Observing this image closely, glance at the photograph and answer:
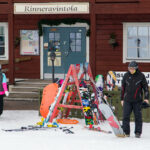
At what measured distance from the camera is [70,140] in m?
7.98

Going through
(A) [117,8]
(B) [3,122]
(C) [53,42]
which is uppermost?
(A) [117,8]

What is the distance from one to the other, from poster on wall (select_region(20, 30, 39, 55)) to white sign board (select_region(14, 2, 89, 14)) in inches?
98.0

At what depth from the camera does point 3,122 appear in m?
10.2

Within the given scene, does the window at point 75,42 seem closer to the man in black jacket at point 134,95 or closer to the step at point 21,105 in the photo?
the step at point 21,105

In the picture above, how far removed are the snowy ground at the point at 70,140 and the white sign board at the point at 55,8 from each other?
484 cm

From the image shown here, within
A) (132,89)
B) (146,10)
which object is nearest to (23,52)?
(146,10)

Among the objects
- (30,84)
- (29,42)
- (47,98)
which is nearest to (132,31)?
(29,42)

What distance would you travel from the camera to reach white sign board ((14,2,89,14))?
13262 mm

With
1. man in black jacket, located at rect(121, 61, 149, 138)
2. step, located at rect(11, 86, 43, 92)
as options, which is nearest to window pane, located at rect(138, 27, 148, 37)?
step, located at rect(11, 86, 43, 92)

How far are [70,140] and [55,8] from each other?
6.41 meters

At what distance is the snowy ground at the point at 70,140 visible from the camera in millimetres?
7379

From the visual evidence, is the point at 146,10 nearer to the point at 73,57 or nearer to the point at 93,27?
the point at 93,27

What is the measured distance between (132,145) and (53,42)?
29.6ft

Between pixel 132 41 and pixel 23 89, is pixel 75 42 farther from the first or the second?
pixel 23 89
